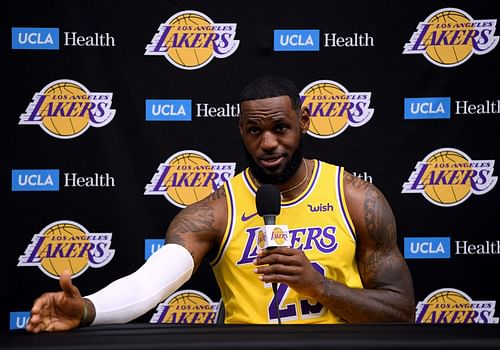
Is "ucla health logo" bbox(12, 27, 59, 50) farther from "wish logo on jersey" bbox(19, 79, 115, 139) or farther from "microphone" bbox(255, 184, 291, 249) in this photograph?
"microphone" bbox(255, 184, 291, 249)

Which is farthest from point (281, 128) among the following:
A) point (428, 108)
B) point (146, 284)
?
point (428, 108)

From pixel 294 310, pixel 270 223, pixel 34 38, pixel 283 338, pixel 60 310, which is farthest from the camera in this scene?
pixel 34 38

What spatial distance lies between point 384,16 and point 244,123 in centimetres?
99

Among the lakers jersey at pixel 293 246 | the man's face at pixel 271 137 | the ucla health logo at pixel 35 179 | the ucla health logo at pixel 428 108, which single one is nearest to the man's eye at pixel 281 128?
the man's face at pixel 271 137

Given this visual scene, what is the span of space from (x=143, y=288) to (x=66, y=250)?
1079 millimetres

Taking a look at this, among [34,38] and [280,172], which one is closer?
[280,172]

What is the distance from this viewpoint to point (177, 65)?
8.84ft

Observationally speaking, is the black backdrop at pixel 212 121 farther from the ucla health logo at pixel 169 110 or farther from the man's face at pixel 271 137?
the man's face at pixel 271 137

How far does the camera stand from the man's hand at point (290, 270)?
5.34ft

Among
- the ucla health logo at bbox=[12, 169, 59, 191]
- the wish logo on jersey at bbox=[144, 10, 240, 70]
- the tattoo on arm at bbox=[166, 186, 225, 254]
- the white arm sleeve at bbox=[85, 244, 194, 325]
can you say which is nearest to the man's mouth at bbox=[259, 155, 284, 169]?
the tattoo on arm at bbox=[166, 186, 225, 254]

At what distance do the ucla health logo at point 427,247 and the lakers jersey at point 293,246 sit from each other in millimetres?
736

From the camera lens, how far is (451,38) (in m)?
2.72

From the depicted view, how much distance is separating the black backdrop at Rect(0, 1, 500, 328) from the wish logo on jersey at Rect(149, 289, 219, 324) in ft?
0.72

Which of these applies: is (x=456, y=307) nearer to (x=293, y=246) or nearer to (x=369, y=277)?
(x=369, y=277)
